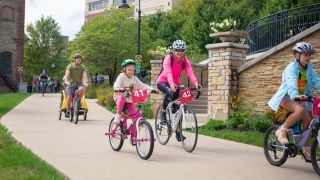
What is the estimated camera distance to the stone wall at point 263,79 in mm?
12094

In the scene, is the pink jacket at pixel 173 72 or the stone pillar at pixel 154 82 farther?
the stone pillar at pixel 154 82

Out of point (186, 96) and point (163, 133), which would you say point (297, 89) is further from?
point (163, 133)

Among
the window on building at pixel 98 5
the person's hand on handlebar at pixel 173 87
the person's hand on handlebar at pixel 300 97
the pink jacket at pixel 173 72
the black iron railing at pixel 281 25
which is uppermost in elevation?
the window on building at pixel 98 5

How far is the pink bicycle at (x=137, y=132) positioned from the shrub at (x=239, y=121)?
14.1ft

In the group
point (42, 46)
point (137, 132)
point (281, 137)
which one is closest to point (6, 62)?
point (42, 46)

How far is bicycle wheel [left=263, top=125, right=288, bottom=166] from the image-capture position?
22.2 ft

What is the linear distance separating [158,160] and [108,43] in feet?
96.0

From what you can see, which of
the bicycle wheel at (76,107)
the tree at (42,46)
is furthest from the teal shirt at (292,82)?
the tree at (42,46)

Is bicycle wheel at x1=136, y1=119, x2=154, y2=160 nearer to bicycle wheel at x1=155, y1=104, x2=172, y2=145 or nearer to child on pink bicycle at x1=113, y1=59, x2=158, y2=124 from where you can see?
child on pink bicycle at x1=113, y1=59, x2=158, y2=124

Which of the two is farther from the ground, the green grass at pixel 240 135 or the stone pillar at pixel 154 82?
the stone pillar at pixel 154 82

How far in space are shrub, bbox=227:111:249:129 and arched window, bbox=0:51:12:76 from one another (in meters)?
39.9

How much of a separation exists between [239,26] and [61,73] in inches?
1262

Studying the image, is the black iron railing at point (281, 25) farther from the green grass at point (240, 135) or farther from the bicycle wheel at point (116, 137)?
the bicycle wheel at point (116, 137)

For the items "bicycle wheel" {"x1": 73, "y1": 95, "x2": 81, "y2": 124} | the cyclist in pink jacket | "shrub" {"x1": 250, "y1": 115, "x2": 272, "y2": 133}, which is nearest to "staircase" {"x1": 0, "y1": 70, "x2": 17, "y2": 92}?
"bicycle wheel" {"x1": 73, "y1": 95, "x2": 81, "y2": 124}
